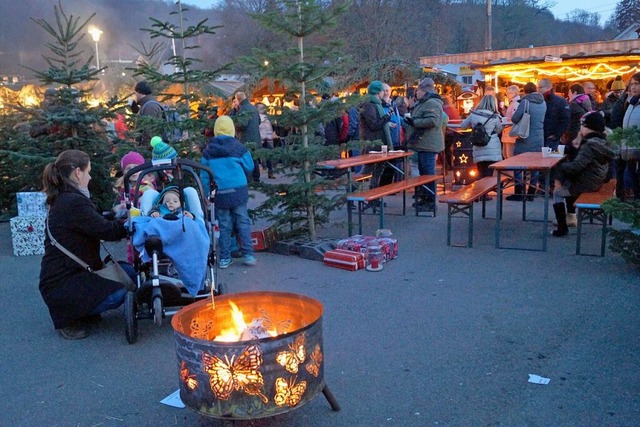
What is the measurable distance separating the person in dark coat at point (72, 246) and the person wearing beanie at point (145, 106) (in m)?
3.70

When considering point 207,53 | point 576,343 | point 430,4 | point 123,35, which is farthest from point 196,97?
point 123,35

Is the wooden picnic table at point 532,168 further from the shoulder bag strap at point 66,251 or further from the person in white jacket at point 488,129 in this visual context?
the shoulder bag strap at point 66,251

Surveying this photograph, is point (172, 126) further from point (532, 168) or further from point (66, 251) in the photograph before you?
point (532, 168)

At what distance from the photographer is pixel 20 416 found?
13.2ft

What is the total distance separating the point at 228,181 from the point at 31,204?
11.8ft

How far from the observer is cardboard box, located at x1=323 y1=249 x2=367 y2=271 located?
7262mm

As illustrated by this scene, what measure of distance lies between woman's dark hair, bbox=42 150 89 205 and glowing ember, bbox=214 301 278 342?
2.35 metres

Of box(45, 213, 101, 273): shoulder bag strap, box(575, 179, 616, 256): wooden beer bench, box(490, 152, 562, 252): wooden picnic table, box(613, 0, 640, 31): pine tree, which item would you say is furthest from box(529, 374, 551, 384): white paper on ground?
box(613, 0, 640, 31): pine tree

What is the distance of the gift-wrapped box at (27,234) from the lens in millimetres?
8633

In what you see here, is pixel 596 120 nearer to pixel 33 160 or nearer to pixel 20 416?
pixel 20 416

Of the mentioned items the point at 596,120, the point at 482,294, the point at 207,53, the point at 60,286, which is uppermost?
the point at 207,53

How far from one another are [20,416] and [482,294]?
4279mm

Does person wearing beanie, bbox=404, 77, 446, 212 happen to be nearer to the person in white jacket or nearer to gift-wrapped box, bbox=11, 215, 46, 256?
the person in white jacket

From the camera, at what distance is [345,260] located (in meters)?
7.33
